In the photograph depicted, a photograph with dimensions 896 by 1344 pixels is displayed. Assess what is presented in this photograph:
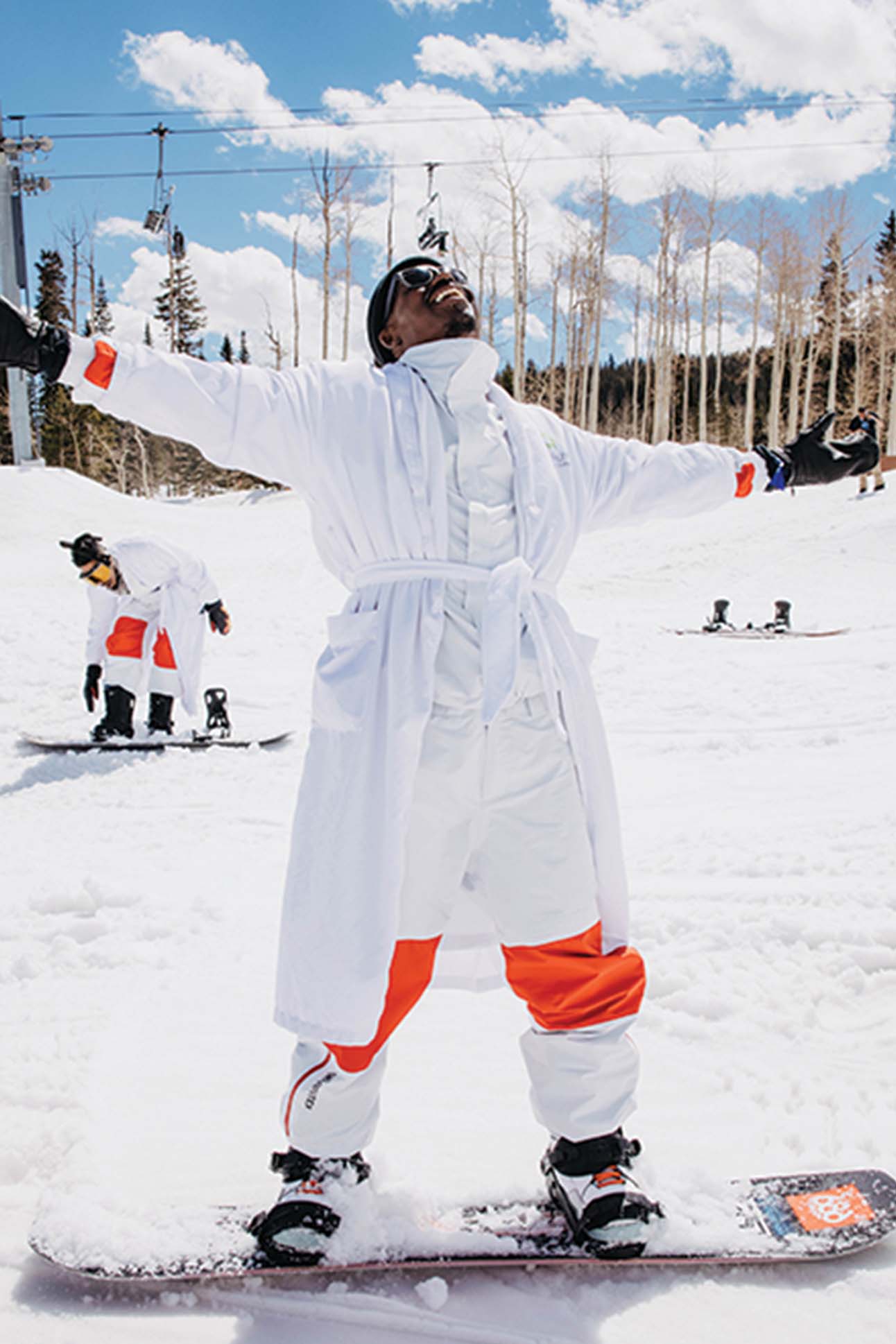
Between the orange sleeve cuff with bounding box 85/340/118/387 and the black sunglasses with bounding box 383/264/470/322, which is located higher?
the black sunglasses with bounding box 383/264/470/322

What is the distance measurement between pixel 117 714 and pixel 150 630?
66 centimetres

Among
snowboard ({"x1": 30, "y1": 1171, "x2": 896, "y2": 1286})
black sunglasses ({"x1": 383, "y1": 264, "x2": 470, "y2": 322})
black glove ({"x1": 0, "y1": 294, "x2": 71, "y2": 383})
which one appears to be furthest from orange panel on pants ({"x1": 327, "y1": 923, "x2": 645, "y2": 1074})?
black sunglasses ({"x1": 383, "y1": 264, "x2": 470, "y2": 322})

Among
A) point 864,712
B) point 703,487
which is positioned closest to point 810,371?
point 864,712

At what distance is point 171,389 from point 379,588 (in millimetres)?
502

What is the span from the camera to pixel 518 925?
161 centimetres

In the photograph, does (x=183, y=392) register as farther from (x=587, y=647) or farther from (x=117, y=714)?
(x=117, y=714)

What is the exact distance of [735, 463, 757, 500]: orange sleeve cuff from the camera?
2.11 m

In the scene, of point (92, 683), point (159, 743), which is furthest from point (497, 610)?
point (92, 683)

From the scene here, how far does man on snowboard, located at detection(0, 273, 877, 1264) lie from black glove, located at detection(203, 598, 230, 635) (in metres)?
A: 4.90

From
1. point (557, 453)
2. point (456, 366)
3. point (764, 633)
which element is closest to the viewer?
point (456, 366)

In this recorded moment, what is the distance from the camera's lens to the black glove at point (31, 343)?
1.48 metres

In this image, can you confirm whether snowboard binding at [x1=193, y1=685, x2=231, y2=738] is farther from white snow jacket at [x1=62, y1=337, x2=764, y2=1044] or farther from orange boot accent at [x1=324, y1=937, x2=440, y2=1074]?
orange boot accent at [x1=324, y1=937, x2=440, y2=1074]

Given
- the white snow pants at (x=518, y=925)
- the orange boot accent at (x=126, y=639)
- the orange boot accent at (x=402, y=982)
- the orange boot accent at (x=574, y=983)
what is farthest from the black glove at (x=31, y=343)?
the orange boot accent at (x=126, y=639)

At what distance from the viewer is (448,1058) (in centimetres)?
233
